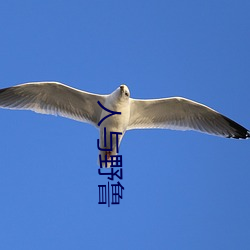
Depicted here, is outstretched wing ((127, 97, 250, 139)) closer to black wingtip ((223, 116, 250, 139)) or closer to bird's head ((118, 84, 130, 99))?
black wingtip ((223, 116, 250, 139))

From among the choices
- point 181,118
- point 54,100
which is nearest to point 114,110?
point 54,100

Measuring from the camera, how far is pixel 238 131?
732 cm

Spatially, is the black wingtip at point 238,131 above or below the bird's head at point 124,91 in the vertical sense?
above

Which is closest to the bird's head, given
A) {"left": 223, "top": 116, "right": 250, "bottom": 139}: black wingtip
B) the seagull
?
the seagull

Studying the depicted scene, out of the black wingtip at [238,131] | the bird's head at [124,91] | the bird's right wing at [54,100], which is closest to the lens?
the bird's head at [124,91]

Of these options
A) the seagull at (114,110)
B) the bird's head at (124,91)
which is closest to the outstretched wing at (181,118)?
the seagull at (114,110)

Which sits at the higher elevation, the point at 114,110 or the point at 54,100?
the point at 54,100

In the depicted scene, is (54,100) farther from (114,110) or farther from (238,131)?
(238,131)

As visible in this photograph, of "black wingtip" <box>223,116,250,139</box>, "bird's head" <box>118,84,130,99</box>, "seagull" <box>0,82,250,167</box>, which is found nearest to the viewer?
"bird's head" <box>118,84,130,99</box>

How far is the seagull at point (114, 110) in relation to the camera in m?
6.36

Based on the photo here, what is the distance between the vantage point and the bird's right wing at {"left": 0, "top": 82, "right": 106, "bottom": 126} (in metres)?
6.57

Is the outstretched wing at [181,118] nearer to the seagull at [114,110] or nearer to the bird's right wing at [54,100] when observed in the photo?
the seagull at [114,110]

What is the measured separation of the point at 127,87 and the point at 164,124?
115 centimetres

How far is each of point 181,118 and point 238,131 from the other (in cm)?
87
